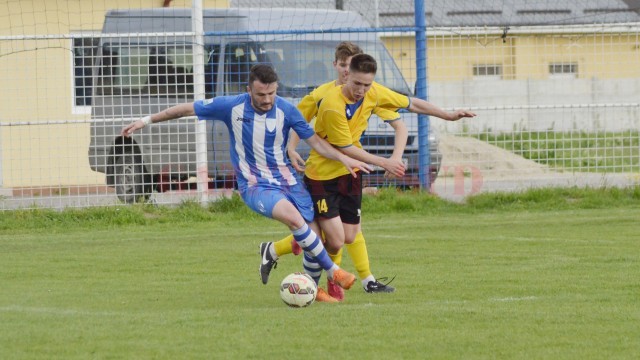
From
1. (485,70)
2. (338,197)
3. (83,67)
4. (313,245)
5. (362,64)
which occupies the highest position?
(485,70)

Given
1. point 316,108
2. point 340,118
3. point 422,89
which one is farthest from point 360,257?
point 422,89

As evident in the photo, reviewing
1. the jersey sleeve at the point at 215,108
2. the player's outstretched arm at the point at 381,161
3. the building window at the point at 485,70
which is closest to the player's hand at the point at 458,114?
the player's outstretched arm at the point at 381,161

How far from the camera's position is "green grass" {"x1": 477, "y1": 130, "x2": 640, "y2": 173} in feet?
54.1

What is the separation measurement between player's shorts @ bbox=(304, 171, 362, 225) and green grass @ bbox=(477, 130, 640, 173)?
7.82 meters

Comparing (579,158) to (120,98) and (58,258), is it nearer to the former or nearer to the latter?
(120,98)

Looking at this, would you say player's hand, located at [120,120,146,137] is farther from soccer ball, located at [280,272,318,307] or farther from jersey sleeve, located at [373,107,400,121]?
jersey sleeve, located at [373,107,400,121]

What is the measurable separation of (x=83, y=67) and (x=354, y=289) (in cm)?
759

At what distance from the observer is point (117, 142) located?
15578 mm

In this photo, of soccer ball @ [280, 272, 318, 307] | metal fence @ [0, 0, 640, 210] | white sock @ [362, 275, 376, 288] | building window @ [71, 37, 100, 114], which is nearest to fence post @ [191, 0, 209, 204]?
metal fence @ [0, 0, 640, 210]

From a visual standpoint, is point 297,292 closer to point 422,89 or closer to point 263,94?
point 263,94

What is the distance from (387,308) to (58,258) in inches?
185

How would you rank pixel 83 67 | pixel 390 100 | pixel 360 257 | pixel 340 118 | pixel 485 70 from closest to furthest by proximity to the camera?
pixel 340 118
pixel 360 257
pixel 390 100
pixel 83 67
pixel 485 70

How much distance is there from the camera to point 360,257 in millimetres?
8820

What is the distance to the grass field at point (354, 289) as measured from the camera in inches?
247
